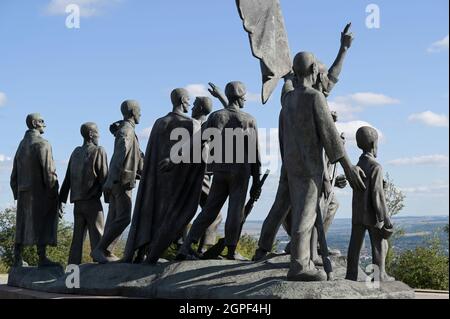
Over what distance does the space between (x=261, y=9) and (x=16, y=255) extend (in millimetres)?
5140

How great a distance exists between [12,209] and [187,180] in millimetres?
21690

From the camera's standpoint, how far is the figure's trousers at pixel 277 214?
855 cm

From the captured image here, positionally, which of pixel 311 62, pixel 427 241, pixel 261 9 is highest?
pixel 261 9

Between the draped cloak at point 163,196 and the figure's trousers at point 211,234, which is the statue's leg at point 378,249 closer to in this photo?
the draped cloak at point 163,196

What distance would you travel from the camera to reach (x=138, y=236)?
9.38 m

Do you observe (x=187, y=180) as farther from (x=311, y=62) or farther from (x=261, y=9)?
(x=261, y=9)

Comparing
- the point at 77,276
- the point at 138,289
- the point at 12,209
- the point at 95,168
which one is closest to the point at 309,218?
the point at 138,289

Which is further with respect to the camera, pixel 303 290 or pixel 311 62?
pixel 311 62

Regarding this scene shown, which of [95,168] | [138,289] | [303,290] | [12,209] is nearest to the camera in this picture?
[303,290]

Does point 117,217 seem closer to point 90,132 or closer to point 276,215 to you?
point 90,132

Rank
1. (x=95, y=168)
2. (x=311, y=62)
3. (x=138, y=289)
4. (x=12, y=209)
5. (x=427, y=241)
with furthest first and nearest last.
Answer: (x=12, y=209) < (x=427, y=241) < (x=95, y=168) < (x=138, y=289) < (x=311, y=62)

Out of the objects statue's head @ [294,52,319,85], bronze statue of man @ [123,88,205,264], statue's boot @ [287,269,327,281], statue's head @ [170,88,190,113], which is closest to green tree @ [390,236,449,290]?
bronze statue of man @ [123,88,205,264]

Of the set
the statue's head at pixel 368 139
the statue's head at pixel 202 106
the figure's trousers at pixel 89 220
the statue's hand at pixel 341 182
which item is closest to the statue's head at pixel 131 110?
the statue's head at pixel 202 106

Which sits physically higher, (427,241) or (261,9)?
(261,9)
